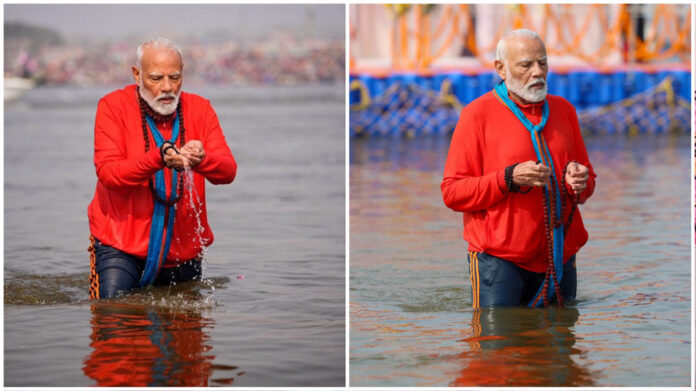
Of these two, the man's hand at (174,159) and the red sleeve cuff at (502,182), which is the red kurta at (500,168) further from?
the man's hand at (174,159)

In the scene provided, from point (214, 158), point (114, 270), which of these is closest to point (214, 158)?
point (214, 158)

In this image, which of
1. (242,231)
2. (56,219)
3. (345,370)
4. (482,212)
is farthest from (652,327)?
(56,219)

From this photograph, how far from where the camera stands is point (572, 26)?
24984 millimetres

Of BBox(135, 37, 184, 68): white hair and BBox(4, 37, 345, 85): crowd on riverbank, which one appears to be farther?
BBox(4, 37, 345, 85): crowd on riverbank

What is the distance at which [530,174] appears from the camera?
5.17 metres

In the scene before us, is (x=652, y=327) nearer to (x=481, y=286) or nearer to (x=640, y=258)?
(x=481, y=286)

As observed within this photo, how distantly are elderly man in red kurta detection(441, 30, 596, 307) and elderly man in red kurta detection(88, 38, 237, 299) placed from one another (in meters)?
1.20

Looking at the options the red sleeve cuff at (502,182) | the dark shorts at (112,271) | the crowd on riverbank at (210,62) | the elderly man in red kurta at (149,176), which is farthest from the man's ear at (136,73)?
the crowd on riverbank at (210,62)

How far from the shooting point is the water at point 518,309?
5.07 metres

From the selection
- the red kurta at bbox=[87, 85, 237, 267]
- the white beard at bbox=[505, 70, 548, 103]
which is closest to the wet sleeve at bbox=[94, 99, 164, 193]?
the red kurta at bbox=[87, 85, 237, 267]

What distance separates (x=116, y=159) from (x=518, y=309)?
2.03m

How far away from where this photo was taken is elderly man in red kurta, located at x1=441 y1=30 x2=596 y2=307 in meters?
5.35

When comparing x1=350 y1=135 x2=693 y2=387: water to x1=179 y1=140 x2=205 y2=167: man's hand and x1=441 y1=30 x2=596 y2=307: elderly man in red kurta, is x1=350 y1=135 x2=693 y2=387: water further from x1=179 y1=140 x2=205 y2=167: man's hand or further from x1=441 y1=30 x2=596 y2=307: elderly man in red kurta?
x1=179 y1=140 x2=205 y2=167: man's hand

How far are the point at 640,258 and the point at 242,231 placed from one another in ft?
9.96
